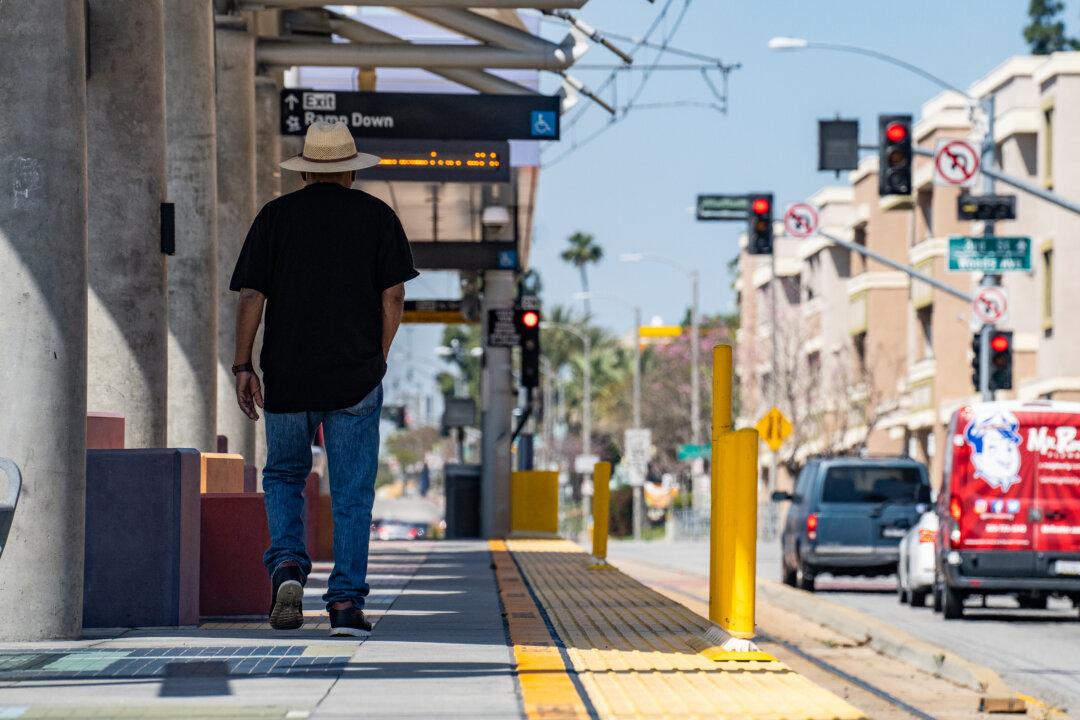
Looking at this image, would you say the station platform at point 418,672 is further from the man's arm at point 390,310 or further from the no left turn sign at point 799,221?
the no left turn sign at point 799,221

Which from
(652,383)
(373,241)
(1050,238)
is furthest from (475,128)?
(652,383)

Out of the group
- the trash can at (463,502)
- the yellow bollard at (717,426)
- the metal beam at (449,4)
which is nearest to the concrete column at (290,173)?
the metal beam at (449,4)

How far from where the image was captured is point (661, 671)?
729 cm

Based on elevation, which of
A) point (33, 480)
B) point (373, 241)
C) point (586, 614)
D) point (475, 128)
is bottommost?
point (586, 614)

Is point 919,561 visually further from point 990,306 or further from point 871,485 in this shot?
point 990,306

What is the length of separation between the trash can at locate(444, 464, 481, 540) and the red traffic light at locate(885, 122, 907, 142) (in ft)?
34.3

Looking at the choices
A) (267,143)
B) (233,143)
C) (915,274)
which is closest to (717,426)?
(233,143)

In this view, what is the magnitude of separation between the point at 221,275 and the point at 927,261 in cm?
4058

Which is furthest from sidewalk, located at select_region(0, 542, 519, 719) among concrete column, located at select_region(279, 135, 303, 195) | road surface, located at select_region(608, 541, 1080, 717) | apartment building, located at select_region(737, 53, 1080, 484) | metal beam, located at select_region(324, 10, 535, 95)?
apartment building, located at select_region(737, 53, 1080, 484)

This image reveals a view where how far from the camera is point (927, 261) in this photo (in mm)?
58062

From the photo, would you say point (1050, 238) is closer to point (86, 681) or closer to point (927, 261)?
point (927, 261)

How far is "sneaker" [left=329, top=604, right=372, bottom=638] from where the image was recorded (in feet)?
27.1

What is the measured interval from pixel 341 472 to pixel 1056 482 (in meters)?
13.7

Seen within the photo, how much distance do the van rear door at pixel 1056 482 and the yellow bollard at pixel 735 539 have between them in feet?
42.8
